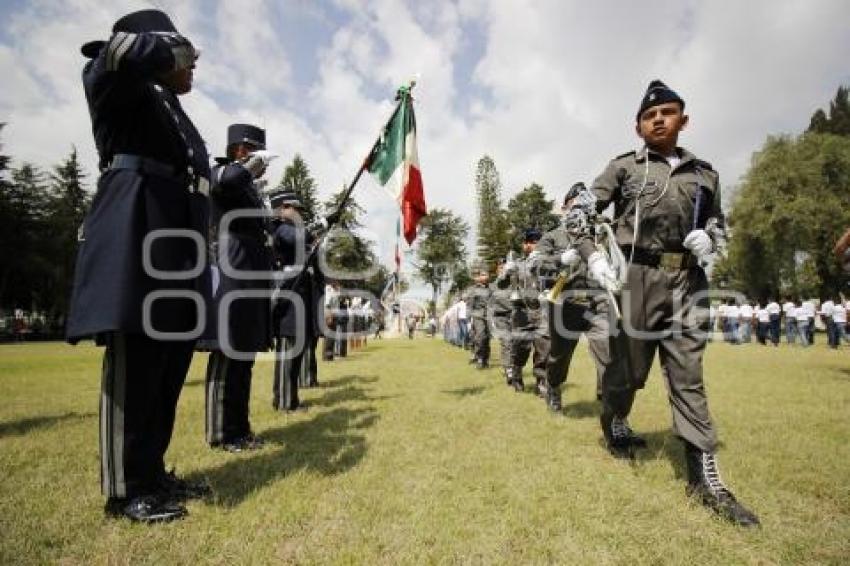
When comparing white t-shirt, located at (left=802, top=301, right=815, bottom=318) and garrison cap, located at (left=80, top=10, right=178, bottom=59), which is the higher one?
garrison cap, located at (left=80, top=10, right=178, bottom=59)

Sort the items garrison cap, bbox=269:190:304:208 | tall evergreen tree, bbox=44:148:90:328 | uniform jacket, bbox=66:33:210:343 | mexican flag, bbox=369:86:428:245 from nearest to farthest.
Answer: uniform jacket, bbox=66:33:210:343 < garrison cap, bbox=269:190:304:208 < mexican flag, bbox=369:86:428:245 < tall evergreen tree, bbox=44:148:90:328

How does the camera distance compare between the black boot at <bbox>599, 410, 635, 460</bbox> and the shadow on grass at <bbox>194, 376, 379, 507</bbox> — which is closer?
the shadow on grass at <bbox>194, 376, 379, 507</bbox>

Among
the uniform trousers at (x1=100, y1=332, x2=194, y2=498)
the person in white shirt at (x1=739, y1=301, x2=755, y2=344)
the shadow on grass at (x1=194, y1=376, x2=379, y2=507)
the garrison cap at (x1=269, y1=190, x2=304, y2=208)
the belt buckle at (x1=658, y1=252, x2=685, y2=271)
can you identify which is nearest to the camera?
the uniform trousers at (x1=100, y1=332, x2=194, y2=498)

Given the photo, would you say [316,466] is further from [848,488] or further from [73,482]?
[848,488]

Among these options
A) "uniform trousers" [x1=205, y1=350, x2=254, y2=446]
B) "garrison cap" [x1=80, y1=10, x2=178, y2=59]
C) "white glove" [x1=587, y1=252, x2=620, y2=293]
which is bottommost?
"uniform trousers" [x1=205, y1=350, x2=254, y2=446]

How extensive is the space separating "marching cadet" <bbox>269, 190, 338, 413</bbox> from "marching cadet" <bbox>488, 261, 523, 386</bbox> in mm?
→ 3727

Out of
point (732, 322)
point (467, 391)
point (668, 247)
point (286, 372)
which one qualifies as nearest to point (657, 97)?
point (668, 247)

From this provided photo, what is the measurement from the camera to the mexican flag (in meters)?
7.55

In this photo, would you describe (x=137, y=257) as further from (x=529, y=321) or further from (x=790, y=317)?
(x=790, y=317)

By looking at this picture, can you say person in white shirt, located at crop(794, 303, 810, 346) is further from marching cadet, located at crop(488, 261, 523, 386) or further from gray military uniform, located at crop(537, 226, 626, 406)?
gray military uniform, located at crop(537, 226, 626, 406)

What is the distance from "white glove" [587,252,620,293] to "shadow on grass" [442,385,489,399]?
14.6 ft

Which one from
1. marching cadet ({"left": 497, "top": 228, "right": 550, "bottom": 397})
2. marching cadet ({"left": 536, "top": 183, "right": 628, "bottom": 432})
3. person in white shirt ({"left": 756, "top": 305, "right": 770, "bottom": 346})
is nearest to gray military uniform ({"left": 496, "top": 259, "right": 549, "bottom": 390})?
marching cadet ({"left": 497, "top": 228, "right": 550, "bottom": 397})

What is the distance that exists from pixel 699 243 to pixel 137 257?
3.65m

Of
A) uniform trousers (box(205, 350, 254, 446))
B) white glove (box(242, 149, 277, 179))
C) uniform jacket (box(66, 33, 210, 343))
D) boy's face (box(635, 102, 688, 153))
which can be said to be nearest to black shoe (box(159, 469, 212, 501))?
uniform jacket (box(66, 33, 210, 343))
